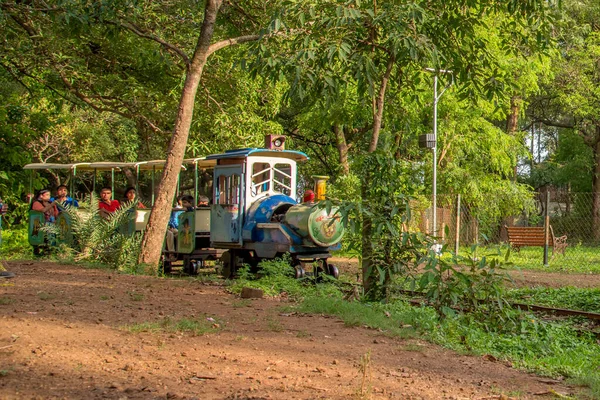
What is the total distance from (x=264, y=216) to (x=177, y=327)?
27.5 feet

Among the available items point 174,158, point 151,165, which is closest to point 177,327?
point 174,158

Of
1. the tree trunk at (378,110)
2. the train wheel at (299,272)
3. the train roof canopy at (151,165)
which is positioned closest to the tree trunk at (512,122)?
the train roof canopy at (151,165)

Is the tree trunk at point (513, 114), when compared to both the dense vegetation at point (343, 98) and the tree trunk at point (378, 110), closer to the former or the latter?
the dense vegetation at point (343, 98)

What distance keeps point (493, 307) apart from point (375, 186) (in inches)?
86.8

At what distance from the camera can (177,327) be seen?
780cm

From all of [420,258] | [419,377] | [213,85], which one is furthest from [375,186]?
[213,85]

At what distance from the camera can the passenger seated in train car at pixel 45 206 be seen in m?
20.1

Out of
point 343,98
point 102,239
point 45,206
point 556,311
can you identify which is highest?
point 343,98

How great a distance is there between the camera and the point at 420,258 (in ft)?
33.1

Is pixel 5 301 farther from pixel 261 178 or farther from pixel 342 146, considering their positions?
pixel 342 146

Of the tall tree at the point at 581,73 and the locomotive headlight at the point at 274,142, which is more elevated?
the tall tree at the point at 581,73

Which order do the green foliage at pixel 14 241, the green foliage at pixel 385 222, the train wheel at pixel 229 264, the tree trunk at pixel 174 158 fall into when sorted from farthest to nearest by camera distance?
the green foliage at pixel 14 241, the train wheel at pixel 229 264, the tree trunk at pixel 174 158, the green foliage at pixel 385 222

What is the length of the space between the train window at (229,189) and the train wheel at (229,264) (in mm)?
1122

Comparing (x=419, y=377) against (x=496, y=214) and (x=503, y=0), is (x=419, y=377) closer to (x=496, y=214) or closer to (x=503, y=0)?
(x=503, y=0)
